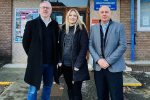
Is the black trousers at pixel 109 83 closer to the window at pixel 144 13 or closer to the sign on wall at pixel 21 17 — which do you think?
the sign on wall at pixel 21 17

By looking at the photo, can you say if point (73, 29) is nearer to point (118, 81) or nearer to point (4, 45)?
point (118, 81)

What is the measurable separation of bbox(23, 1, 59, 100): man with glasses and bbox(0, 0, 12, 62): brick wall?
14.1 ft

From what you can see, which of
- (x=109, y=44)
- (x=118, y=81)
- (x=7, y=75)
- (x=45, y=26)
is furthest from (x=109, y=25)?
(x=7, y=75)

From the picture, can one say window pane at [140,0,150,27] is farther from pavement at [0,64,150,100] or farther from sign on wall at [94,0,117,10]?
pavement at [0,64,150,100]

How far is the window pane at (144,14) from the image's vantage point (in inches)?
259

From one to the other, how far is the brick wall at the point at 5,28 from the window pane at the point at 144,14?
5.88 m

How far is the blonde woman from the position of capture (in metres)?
2.36

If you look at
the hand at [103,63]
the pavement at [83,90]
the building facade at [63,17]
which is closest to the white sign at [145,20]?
the building facade at [63,17]

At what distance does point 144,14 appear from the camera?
660 centimetres

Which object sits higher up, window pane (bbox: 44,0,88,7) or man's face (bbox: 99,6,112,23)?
window pane (bbox: 44,0,88,7)

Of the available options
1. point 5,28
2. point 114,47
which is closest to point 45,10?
point 114,47

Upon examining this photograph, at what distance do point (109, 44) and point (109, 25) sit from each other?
305 mm

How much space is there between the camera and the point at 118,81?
7.25 ft

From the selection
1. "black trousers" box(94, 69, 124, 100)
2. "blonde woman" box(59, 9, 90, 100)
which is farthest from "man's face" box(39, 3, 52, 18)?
"black trousers" box(94, 69, 124, 100)
